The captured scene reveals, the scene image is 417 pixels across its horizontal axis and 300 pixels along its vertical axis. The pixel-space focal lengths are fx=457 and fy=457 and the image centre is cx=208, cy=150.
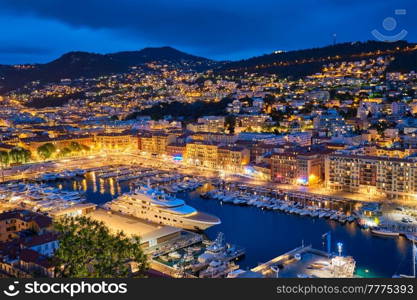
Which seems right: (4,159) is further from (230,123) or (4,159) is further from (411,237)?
(411,237)

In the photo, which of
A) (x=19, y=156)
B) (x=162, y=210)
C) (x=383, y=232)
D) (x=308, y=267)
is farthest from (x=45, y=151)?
(x=308, y=267)

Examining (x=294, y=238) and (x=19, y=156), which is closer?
(x=294, y=238)

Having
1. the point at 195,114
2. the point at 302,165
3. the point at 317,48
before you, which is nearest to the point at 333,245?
the point at 302,165

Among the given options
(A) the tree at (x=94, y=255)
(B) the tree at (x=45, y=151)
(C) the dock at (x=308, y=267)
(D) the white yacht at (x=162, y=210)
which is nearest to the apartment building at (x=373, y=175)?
(D) the white yacht at (x=162, y=210)

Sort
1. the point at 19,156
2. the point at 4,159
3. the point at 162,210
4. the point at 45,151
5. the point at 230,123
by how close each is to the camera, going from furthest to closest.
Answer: the point at 230,123, the point at 45,151, the point at 19,156, the point at 4,159, the point at 162,210

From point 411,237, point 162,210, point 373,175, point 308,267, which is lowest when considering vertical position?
point 411,237

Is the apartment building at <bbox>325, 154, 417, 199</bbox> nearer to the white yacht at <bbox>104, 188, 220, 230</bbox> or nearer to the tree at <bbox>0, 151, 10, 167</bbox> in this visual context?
the white yacht at <bbox>104, 188, 220, 230</bbox>
